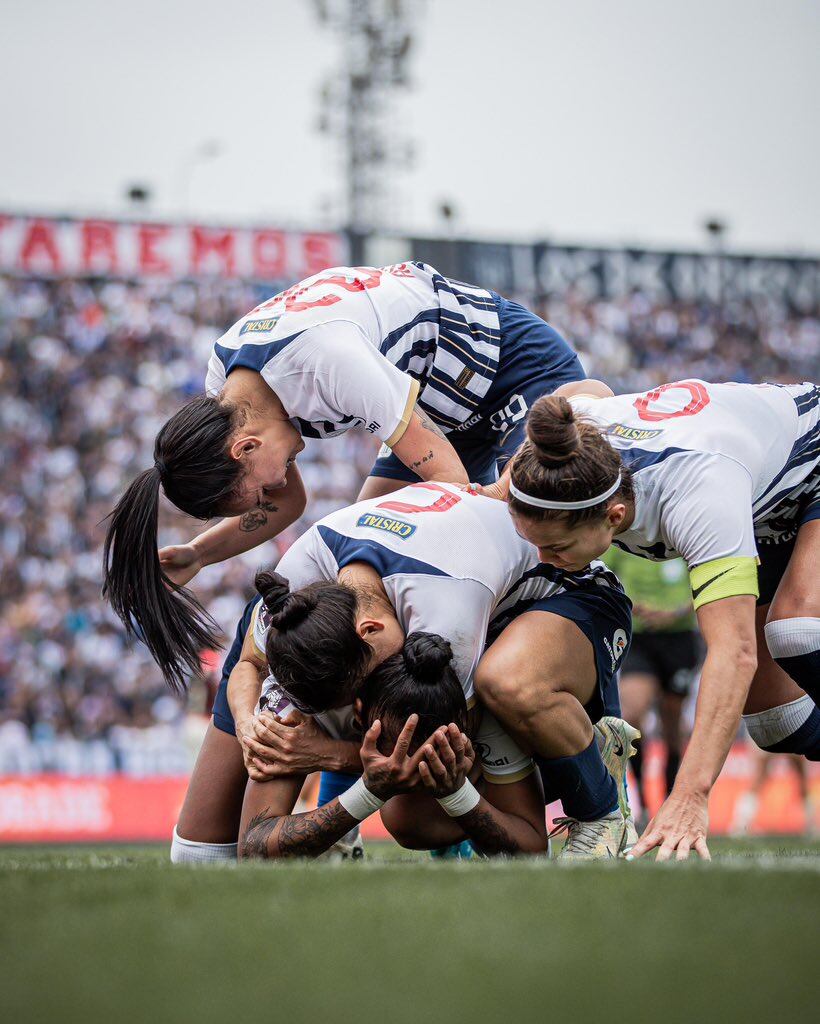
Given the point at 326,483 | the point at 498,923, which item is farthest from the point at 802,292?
the point at 498,923

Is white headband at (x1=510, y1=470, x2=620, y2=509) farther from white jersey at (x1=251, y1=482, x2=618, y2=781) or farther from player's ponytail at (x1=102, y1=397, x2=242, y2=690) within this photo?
player's ponytail at (x1=102, y1=397, x2=242, y2=690)

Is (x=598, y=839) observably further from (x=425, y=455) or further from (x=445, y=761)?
(x=425, y=455)

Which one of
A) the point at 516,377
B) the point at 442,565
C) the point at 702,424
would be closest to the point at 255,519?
the point at 516,377

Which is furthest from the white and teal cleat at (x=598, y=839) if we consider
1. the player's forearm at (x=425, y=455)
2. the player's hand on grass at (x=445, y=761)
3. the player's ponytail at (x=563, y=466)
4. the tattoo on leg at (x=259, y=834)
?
the player's forearm at (x=425, y=455)

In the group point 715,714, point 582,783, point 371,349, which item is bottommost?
point 582,783

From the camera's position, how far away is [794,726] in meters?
4.68

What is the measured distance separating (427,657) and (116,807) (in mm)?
9626

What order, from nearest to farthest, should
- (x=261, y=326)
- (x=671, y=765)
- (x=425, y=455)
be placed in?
(x=425, y=455)
(x=261, y=326)
(x=671, y=765)

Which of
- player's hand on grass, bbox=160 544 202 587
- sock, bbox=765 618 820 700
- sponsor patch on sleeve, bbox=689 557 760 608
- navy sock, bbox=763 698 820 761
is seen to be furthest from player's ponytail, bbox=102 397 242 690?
navy sock, bbox=763 698 820 761

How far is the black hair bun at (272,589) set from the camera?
3.79 metres

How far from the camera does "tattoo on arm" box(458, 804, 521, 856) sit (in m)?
3.90

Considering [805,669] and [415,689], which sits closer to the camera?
[415,689]

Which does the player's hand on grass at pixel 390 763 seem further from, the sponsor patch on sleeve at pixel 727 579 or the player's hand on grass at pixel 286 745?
the sponsor patch on sleeve at pixel 727 579

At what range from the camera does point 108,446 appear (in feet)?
55.4
